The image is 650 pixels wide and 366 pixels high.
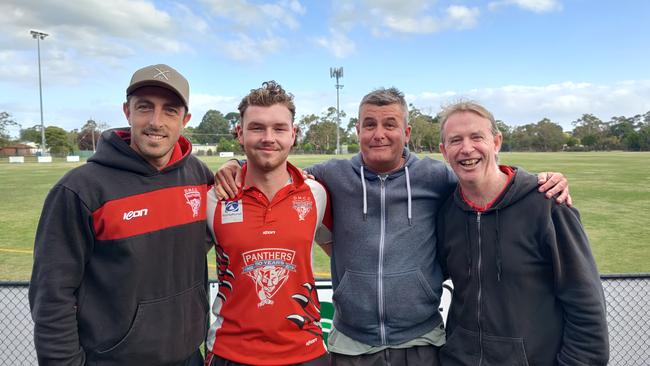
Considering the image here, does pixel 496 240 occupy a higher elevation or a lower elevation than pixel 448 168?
lower

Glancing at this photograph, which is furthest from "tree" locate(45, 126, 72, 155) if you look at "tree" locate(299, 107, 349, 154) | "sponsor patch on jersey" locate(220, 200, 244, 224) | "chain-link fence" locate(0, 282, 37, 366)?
"sponsor patch on jersey" locate(220, 200, 244, 224)

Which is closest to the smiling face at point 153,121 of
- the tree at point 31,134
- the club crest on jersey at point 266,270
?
the club crest on jersey at point 266,270

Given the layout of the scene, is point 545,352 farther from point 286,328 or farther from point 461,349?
point 286,328

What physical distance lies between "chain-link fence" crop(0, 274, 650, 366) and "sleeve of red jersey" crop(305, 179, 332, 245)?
3.19ft

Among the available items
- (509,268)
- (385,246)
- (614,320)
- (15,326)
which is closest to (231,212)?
(385,246)

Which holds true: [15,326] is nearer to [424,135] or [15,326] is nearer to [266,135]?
[266,135]

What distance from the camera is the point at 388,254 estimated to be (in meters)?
2.71

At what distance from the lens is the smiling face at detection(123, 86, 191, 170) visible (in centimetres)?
245

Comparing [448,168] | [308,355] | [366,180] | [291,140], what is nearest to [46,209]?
[291,140]

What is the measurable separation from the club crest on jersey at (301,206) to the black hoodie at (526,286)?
0.91 meters

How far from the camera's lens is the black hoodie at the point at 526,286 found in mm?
2307

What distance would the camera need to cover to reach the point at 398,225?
2.76m

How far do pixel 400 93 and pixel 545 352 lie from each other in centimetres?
175

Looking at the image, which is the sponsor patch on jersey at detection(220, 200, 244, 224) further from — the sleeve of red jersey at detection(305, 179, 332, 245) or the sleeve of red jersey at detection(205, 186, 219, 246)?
the sleeve of red jersey at detection(305, 179, 332, 245)
